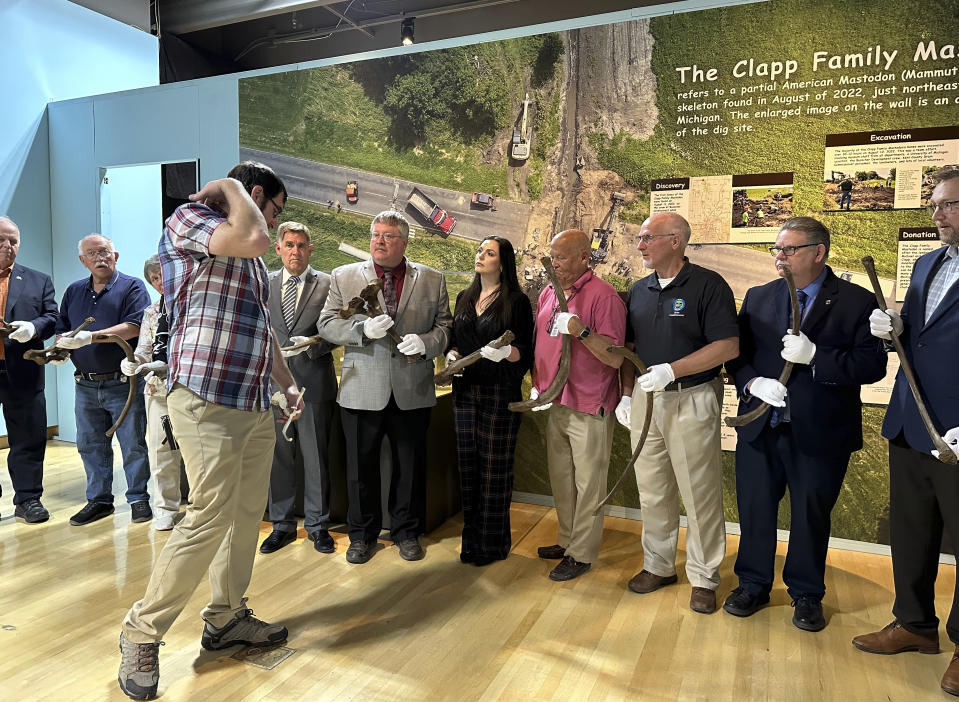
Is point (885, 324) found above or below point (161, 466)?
above

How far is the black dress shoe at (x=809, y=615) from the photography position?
2.88 m

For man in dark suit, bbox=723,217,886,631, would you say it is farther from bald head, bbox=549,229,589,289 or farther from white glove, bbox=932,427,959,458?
bald head, bbox=549,229,589,289

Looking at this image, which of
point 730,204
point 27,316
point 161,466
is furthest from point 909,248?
point 27,316

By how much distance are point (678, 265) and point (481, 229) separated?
6.38 feet

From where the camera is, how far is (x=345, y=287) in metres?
3.56

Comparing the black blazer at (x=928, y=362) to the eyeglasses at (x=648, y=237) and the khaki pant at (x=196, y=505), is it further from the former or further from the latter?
the khaki pant at (x=196, y=505)

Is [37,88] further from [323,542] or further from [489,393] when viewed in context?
[489,393]

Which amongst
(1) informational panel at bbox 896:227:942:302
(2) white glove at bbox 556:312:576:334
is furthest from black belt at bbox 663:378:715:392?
(1) informational panel at bbox 896:227:942:302

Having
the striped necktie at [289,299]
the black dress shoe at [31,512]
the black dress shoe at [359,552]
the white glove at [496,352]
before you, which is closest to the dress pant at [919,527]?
the white glove at [496,352]

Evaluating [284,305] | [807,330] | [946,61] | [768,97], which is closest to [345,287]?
[284,305]

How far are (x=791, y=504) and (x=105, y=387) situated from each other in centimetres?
395

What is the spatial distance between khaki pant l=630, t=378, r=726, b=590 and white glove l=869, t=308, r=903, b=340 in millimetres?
712

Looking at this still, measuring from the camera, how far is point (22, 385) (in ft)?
13.7

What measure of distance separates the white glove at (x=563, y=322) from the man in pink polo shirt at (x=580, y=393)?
0.05 meters
